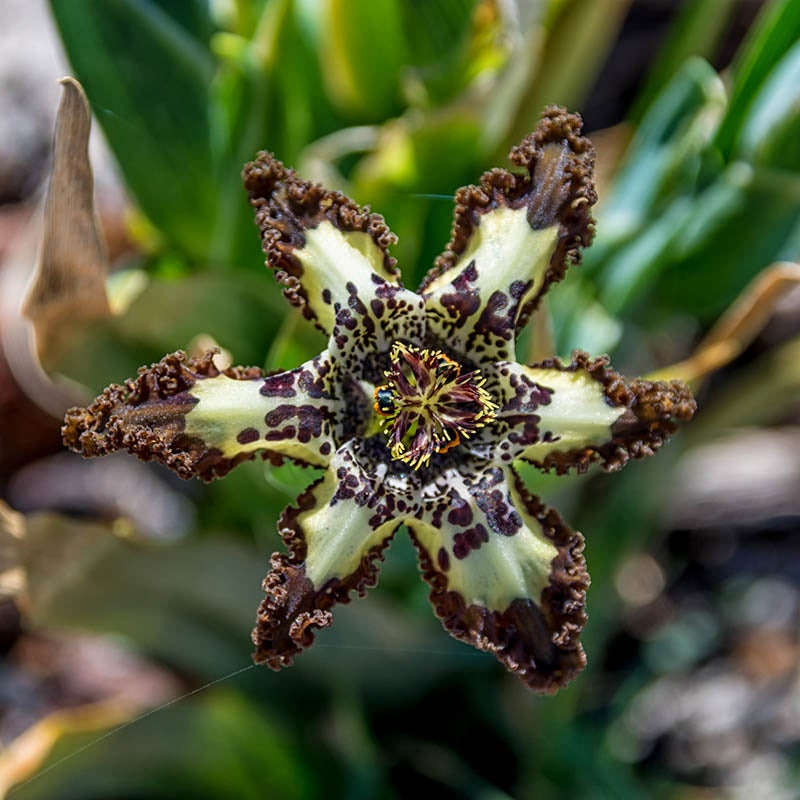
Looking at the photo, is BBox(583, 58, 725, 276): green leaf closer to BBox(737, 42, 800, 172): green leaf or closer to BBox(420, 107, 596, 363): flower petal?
BBox(737, 42, 800, 172): green leaf

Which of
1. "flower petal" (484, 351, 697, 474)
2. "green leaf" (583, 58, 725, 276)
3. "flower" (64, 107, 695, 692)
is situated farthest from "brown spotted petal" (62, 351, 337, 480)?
"green leaf" (583, 58, 725, 276)

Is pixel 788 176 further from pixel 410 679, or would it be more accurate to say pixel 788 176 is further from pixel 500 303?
pixel 410 679

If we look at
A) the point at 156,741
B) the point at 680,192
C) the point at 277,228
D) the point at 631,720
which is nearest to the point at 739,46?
the point at 680,192

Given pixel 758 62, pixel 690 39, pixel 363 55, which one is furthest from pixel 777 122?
pixel 363 55

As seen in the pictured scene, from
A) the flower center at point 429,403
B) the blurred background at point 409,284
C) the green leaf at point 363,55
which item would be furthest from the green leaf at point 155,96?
the flower center at point 429,403

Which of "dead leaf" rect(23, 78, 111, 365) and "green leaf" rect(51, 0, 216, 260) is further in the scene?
"green leaf" rect(51, 0, 216, 260)

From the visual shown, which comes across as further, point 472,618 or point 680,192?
point 680,192

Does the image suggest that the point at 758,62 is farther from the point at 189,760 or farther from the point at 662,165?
the point at 189,760
